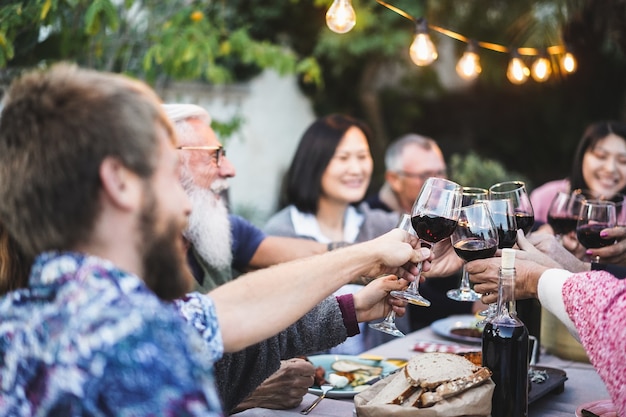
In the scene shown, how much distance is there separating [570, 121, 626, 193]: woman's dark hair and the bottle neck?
340 centimetres

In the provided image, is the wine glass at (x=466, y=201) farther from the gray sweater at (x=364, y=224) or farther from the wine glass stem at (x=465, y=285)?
the gray sweater at (x=364, y=224)

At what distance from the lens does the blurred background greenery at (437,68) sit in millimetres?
6523

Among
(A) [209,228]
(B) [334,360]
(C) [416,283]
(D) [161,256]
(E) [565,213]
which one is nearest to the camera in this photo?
(D) [161,256]

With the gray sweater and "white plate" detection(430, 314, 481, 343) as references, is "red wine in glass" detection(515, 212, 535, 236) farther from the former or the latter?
the gray sweater

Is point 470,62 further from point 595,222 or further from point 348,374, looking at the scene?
point 348,374

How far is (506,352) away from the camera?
206 cm

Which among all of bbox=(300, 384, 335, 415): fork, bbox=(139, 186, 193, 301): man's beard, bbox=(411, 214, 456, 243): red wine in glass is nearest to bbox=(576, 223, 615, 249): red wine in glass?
bbox=(411, 214, 456, 243): red wine in glass

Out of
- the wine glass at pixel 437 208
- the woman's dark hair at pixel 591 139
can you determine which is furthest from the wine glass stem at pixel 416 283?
the woman's dark hair at pixel 591 139

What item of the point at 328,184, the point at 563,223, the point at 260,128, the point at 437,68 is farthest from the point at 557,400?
the point at 437,68

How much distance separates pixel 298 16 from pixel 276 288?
9941 mm

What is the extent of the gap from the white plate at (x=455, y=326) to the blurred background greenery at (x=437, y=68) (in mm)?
2569

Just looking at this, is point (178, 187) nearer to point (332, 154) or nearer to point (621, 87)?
point (332, 154)

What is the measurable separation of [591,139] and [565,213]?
191cm

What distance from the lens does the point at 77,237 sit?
142 centimetres
